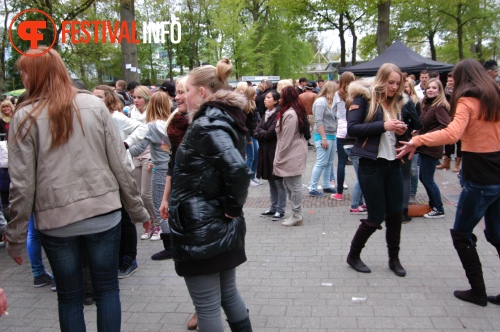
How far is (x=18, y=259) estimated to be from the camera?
9.34 ft

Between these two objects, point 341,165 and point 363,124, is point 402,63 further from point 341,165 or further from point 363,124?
point 363,124

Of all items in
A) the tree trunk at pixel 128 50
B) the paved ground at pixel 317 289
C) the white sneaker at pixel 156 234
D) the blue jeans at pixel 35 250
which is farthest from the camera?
the tree trunk at pixel 128 50

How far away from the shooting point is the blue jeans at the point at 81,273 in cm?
274

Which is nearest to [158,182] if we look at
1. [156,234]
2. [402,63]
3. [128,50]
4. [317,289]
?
[156,234]

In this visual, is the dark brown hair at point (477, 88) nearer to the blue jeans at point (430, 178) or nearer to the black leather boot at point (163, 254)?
the blue jeans at point (430, 178)

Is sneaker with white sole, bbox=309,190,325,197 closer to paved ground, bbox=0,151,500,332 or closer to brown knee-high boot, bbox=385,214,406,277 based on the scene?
paved ground, bbox=0,151,500,332

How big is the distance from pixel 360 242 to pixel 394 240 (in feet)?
1.06

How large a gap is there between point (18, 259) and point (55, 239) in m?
0.35

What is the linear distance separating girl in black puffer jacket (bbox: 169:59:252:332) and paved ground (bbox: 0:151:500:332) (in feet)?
3.75

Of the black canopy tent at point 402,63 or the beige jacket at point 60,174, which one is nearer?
the beige jacket at point 60,174

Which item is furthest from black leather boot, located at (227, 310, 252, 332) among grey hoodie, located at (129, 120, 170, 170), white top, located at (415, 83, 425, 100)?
white top, located at (415, 83, 425, 100)

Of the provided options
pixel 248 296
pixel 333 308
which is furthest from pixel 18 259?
pixel 333 308

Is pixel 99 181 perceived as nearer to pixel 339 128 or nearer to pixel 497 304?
pixel 497 304

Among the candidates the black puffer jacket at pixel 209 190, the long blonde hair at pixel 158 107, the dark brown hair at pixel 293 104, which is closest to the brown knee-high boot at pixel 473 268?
the black puffer jacket at pixel 209 190
